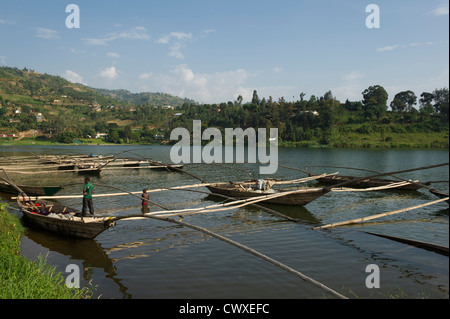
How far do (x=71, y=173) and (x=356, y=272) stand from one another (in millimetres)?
32833

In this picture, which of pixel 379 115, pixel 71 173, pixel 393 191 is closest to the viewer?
pixel 393 191

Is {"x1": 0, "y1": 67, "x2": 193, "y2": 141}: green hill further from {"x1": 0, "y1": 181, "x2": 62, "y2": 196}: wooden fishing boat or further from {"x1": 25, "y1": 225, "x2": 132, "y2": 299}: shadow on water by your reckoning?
{"x1": 25, "y1": 225, "x2": 132, "y2": 299}: shadow on water

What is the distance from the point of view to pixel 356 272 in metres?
9.29

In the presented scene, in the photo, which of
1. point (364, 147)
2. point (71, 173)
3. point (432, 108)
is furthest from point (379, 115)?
point (71, 173)

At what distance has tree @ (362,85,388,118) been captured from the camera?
9706 centimetres

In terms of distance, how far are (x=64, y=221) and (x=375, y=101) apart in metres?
110

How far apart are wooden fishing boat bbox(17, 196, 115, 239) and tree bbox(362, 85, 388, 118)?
101155mm

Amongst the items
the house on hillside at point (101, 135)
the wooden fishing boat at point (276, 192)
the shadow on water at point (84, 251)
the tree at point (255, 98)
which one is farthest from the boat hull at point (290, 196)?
the tree at point (255, 98)

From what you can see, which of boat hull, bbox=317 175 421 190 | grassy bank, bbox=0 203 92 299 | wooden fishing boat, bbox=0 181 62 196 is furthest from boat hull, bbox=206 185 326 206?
grassy bank, bbox=0 203 92 299

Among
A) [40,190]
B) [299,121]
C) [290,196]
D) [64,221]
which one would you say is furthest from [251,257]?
[299,121]

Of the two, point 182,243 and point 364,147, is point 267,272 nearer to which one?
point 182,243

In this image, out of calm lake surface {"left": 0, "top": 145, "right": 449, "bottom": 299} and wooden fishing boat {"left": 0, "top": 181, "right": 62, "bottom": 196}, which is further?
wooden fishing boat {"left": 0, "top": 181, "right": 62, "bottom": 196}

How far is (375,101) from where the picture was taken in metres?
103
